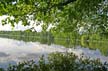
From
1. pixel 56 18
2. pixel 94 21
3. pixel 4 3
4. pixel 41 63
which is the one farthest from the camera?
pixel 94 21

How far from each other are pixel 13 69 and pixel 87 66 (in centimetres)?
359

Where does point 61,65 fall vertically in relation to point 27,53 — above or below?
above

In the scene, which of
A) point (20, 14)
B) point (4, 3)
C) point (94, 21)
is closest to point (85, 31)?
point (94, 21)

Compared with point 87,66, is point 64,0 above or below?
above

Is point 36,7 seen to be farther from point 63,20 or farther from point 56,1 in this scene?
point 63,20

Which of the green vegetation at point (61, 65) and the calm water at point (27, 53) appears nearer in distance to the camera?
the green vegetation at point (61, 65)

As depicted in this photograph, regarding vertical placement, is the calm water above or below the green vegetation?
below

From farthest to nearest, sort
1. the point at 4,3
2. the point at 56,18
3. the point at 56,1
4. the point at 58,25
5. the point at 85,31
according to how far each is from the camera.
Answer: the point at 85,31 < the point at 58,25 < the point at 56,18 < the point at 56,1 < the point at 4,3

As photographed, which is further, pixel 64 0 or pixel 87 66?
pixel 64 0

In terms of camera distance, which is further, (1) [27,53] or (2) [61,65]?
(1) [27,53]

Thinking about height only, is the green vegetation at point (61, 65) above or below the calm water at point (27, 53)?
above

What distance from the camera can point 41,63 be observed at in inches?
518

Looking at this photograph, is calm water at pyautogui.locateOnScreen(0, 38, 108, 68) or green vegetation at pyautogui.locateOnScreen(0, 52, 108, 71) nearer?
green vegetation at pyautogui.locateOnScreen(0, 52, 108, 71)

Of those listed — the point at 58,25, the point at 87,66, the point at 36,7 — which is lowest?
the point at 87,66
